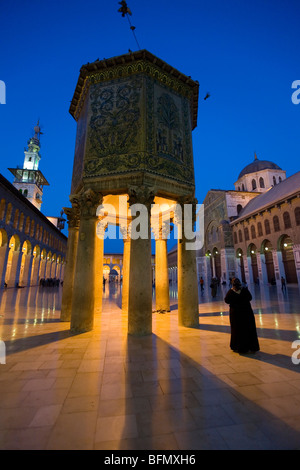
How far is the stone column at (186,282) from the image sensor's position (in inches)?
303

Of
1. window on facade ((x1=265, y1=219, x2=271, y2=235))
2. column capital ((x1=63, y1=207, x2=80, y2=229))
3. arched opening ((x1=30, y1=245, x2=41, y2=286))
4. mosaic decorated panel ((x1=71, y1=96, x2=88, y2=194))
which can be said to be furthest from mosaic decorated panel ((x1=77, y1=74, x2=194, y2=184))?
arched opening ((x1=30, y1=245, x2=41, y2=286))

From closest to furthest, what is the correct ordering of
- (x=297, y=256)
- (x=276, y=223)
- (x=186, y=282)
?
(x=186, y=282)
(x=297, y=256)
(x=276, y=223)

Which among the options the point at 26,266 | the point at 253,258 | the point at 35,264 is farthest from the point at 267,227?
the point at 35,264

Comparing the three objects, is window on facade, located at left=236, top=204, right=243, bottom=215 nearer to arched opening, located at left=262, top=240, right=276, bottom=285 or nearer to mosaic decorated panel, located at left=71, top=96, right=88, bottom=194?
arched opening, located at left=262, top=240, right=276, bottom=285

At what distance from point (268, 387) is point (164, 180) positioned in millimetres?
6186

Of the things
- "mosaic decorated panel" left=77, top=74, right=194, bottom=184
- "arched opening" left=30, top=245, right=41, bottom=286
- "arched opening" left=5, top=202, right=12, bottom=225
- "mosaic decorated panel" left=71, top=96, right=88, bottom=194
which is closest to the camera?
"mosaic decorated panel" left=77, top=74, right=194, bottom=184

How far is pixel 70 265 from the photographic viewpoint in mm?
8836

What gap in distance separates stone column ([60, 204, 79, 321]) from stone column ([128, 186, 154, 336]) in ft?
10.3

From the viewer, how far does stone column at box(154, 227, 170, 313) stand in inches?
426

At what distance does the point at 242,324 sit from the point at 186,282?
10.5ft

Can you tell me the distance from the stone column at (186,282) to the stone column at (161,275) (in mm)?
2928

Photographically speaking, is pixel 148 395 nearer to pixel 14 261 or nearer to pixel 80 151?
pixel 80 151

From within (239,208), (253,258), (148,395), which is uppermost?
(239,208)

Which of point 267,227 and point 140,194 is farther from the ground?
point 267,227
